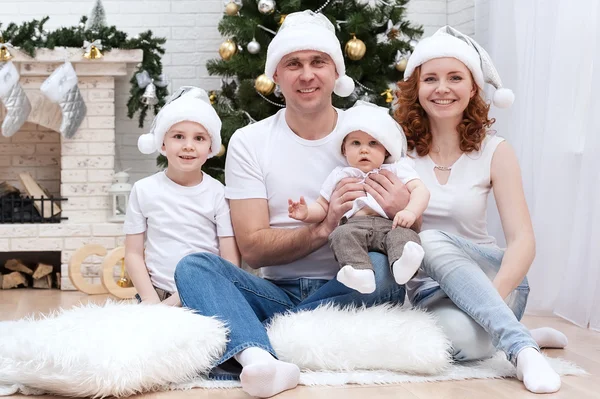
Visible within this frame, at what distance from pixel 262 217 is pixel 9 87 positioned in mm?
2585

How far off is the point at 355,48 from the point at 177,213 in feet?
5.15

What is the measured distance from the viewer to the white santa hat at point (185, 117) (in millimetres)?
Answer: 2592

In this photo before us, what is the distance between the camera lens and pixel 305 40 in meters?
2.44

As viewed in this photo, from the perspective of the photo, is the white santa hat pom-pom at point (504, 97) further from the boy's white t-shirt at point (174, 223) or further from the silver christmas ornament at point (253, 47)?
the silver christmas ornament at point (253, 47)

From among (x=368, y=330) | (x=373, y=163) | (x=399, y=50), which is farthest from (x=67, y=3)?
(x=368, y=330)

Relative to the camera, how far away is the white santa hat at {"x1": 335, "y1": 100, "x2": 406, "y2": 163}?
90.4 inches

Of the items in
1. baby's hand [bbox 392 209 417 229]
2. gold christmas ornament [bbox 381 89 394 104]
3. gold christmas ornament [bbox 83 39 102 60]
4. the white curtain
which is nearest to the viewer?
baby's hand [bbox 392 209 417 229]

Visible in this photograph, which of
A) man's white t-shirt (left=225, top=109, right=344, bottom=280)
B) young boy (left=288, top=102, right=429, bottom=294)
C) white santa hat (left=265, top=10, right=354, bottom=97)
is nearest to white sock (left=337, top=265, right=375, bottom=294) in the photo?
young boy (left=288, top=102, right=429, bottom=294)

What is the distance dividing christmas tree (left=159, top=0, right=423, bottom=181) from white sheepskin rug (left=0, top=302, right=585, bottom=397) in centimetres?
180

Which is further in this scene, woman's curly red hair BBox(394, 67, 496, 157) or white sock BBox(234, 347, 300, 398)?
woman's curly red hair BBox(394, 67, 496, 157)

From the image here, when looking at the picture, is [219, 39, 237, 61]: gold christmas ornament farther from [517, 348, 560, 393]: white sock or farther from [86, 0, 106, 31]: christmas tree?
[517, 348, 560, 393]: white sock

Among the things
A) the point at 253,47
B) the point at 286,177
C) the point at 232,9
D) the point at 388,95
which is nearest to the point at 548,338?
the point at 286,177

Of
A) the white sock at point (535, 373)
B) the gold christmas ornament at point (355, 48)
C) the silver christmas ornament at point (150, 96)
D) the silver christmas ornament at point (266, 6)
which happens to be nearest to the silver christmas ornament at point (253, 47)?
the silver christmas ornament at point (266, 6)

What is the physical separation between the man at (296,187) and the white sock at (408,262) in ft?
0.37
